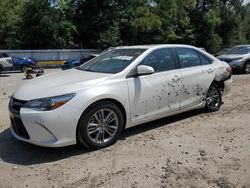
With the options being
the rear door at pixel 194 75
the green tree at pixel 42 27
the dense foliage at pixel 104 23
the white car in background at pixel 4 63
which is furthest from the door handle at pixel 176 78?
the green tree at pixel 42 27

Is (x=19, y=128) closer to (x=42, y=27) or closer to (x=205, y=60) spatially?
(x=205, y=60)

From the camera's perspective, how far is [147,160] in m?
4.20

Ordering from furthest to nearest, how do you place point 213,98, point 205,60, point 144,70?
point 213,98 < point 205,60 < point 144,70

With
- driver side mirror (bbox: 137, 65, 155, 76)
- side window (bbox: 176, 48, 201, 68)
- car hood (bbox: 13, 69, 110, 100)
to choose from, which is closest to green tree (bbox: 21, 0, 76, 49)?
side window (bbox: 176, 48, 201, 68)

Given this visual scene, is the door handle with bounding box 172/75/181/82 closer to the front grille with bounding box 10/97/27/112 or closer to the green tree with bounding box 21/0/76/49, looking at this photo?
the front grille with bounding box 10/97/27/112

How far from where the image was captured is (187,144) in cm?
477

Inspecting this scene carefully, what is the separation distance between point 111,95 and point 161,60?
4.59ft

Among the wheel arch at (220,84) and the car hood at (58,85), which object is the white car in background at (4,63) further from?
the wheel arch at (220,84)

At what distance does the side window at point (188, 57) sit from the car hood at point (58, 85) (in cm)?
172

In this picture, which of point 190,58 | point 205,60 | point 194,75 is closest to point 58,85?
point 194,75

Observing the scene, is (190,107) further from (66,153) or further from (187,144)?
(66,153)

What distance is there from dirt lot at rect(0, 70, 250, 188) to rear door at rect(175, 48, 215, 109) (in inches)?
21.4

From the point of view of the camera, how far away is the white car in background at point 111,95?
165 inches

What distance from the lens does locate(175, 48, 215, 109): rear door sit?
5.78 meters
